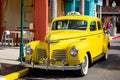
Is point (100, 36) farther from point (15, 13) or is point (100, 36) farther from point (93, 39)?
point (15, 13)

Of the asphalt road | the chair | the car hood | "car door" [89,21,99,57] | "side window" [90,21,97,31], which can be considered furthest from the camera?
the chair

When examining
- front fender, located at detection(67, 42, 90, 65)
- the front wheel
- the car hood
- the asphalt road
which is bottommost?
the asphalt road

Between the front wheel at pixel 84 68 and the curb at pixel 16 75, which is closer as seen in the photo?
the curb at pixel 16 75

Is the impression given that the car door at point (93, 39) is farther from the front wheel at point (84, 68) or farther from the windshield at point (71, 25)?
the front wheel at point (84, 68)

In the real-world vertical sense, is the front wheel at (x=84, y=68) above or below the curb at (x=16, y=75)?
above

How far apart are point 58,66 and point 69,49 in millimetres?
626

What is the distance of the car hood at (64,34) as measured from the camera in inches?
441

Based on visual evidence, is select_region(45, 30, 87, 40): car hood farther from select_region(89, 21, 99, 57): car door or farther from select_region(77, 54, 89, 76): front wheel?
select_region(77, 54, 89, 76): front wheel

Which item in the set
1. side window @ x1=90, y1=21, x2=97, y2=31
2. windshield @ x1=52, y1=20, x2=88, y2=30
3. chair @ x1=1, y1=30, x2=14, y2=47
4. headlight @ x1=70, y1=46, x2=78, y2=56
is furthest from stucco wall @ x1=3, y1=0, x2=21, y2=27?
headlight @ x1=70, y1=46, x2=78, y2=56

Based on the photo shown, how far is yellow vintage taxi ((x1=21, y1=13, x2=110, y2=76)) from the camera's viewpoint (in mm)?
10539

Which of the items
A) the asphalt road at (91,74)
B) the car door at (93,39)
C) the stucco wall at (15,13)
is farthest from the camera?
the stucco wall at (15,13)

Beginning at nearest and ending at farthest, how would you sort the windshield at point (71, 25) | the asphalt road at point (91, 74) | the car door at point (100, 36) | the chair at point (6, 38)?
the asphalt road at point (91, 74) → the windshield at point (71, 25) → the car door at point (100, 36) → the chair at point (6, 38)

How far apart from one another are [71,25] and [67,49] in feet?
7.19

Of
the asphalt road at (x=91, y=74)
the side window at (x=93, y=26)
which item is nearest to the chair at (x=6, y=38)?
the side window at (x=93, y=26)
